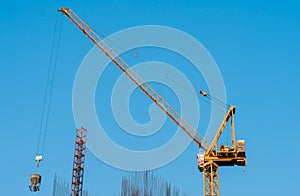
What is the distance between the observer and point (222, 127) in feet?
283

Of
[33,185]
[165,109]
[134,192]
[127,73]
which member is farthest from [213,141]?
[134,192]

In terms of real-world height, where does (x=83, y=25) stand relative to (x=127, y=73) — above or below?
above

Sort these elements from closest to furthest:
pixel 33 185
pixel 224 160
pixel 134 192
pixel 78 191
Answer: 1. pixel 134 192
2. pixel 33 185
3. pixel 224 160
4. pixel 78 191

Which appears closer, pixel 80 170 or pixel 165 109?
pixel 165 109

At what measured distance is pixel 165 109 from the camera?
85938 millimetres

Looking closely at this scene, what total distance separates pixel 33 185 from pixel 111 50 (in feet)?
92.5

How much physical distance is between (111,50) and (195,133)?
17240 millimetres

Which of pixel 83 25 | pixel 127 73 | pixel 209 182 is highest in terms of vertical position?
pixel 83 25

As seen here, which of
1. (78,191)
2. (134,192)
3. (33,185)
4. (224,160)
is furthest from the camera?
(78,191)

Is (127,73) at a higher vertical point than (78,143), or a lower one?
higher

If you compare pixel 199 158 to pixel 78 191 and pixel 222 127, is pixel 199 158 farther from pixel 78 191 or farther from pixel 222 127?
pixel 78 191

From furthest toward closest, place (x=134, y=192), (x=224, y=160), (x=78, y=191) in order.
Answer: (x=78, y=191) < (x=224, y=160) < (x=134, y=192)

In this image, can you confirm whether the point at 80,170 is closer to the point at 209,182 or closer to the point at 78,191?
the point at 78,191

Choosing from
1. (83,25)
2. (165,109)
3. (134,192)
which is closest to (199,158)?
(165,109)
